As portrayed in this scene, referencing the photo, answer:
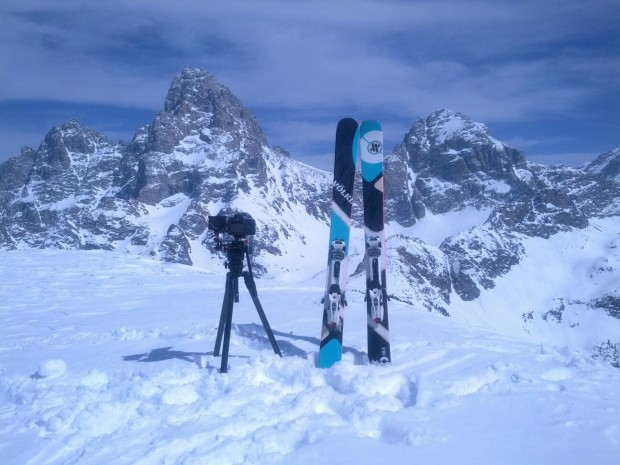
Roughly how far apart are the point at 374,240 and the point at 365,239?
156 mm

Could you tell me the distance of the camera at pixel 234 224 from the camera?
274 inches

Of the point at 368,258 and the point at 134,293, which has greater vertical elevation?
the point at 368,258

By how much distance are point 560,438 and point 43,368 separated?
19.2 ft

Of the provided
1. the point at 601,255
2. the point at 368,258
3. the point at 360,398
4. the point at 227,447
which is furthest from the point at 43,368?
the point at 601,255

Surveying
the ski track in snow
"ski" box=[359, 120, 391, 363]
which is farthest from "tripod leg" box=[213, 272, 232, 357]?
"ski" box=[359, 120, 391, 363]

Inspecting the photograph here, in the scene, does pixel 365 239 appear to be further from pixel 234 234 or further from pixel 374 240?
pixel 234 234

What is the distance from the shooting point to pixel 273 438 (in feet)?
15.5

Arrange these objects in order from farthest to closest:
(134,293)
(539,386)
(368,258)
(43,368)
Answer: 1. (134,293)
2. (368,258)
3. (43,368)
4. (539,386)

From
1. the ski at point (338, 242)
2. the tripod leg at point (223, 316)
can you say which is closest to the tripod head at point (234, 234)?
the tripod leg at point (223, 316)

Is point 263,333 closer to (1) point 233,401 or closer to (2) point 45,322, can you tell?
(1) point 233,401

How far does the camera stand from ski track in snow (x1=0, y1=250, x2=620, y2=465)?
4.55 metres

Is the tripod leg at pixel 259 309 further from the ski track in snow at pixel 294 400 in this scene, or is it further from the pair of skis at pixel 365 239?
the pair of skis at pixel 365 239

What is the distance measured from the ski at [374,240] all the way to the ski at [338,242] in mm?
211

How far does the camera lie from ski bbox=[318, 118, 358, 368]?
1.23 m
